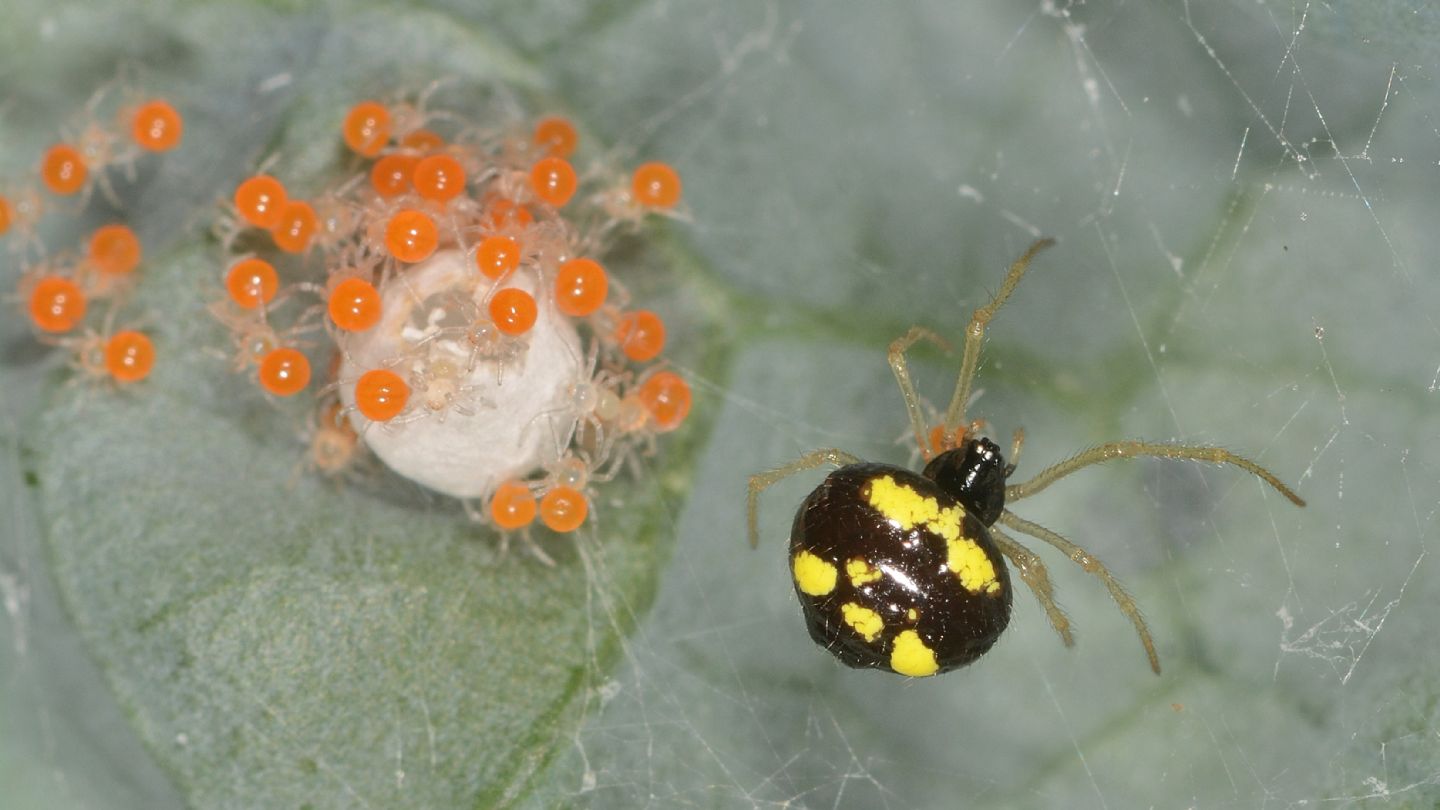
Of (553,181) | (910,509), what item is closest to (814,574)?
(910,509)

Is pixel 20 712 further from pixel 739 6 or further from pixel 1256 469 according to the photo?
pixel 1256 469

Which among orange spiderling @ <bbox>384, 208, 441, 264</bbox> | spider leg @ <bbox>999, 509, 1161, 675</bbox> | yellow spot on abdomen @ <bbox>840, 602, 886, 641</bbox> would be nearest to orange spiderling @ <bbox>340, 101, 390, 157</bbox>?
orange spiderling @ <bbox>384, 208, 441, 264</bbox>

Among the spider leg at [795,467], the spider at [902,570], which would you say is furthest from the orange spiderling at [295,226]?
the spider at [902,570]

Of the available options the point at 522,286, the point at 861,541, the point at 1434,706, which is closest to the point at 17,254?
the point at 522,286

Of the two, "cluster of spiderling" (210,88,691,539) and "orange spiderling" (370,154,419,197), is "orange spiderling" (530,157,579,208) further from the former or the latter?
"orange spiderling" (370,154,419,197)

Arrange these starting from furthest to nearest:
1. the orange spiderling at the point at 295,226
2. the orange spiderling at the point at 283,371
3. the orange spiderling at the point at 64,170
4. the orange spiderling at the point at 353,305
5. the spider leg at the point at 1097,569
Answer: the orange spiderling at the point at 64,170 < the orange spiderling at the point at 295,226 < the orange spiderling at the point at 283,371 < the orange spiderling at the point at 353,305 < the spider leg at the point at 1097,569

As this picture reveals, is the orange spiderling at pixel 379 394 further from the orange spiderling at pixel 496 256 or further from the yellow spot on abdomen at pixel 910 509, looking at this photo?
the yellow spot on abdomen at pixel 910 509
